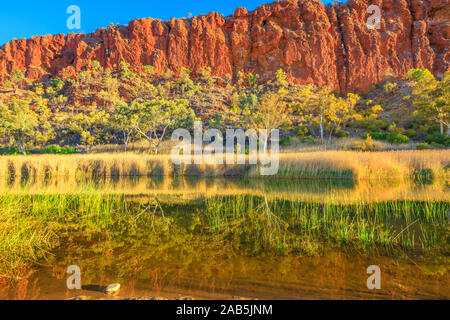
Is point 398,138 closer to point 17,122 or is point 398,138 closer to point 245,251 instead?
point 245,251

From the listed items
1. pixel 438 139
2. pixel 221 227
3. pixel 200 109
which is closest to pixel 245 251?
pixel 221 227

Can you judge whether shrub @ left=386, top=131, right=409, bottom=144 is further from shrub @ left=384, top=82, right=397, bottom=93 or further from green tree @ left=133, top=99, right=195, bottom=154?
green tree @ left=133, top=99, right=195, bottom=154

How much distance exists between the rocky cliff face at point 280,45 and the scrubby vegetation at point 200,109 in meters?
3.98

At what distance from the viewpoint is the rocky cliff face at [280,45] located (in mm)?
49719

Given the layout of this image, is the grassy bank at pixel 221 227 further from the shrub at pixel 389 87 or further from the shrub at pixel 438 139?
the shrub at pixel 389 87

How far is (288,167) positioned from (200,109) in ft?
97.2

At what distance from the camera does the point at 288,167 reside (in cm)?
1423

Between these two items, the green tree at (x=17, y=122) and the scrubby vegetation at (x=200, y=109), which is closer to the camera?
the green tree at (x=17, y=122)

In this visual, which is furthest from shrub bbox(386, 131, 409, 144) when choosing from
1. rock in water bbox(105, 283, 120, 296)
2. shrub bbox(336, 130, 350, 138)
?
rock in water bbox(105, 283, 120, 296)

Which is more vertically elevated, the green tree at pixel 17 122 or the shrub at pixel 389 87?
the shrub at pixel 389 87

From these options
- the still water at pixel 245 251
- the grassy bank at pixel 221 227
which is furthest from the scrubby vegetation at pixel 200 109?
the still water at pixel 245 251

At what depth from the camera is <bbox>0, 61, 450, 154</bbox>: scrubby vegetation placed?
85.4ft

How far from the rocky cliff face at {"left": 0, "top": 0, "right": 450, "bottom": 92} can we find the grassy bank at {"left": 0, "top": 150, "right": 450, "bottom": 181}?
4075 centimetres

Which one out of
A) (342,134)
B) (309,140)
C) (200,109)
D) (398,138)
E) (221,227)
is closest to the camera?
(221,227)
